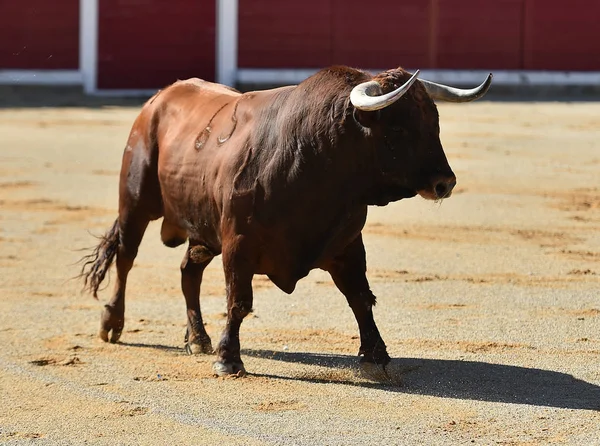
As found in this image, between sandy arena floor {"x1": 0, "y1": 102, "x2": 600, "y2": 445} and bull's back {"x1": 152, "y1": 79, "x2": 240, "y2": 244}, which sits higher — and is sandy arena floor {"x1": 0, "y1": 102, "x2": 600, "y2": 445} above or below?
below

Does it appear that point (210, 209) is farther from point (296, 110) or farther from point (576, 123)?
point (576, 123)

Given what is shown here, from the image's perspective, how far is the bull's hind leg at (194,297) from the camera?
15.4ft

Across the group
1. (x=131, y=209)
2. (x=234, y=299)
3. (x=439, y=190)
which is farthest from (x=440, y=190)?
(x=131, y=209)

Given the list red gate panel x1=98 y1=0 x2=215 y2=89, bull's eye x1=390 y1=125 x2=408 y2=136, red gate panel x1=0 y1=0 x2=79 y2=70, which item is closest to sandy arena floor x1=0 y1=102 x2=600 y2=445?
bull's eye x1=390 y1=125 x2=408 y2=136

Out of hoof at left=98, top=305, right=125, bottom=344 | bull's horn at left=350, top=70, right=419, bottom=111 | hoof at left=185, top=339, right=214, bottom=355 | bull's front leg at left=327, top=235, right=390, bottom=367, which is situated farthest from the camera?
hoof at left=98, top=305, right=125, bottom=344

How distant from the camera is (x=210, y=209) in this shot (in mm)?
4480

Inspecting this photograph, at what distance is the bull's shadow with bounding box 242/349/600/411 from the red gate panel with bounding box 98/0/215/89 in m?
11.3

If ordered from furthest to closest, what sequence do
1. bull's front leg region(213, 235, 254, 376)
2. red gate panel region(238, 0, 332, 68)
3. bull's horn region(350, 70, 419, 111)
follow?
red gate panel region(238, 0, 332, 68) < bull's front leg region(213, 235, 254, 376) < bull's horn region(350, 70, 419, 111)

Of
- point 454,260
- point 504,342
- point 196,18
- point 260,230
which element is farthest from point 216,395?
point 196,18

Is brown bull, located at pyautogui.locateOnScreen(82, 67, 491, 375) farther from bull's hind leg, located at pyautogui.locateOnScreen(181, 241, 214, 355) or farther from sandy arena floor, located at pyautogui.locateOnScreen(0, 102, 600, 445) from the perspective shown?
sandy arena floor, located at pyautogui.locateOnScreen(0, 102, 600, 445)

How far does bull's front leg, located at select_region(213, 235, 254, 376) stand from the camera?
423cm

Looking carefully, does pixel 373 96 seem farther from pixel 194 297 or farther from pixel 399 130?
pixel 194 297

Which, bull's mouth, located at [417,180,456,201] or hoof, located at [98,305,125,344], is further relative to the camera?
hoof, located at [98,305,125,344]

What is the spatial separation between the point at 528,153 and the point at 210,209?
6295mm
